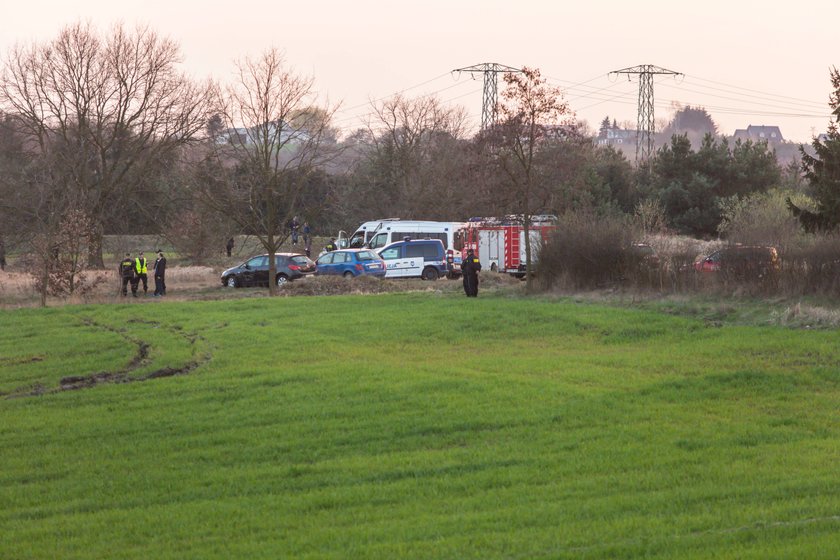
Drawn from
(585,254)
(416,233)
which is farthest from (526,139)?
(416,233)

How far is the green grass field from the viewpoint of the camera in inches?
305

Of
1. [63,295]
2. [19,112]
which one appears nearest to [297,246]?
[19,112]

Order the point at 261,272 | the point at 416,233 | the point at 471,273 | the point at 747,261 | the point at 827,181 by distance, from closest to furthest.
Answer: the point at 747,261, the point at 471,273, the point at 827,181, the point at 261,272, the point at 416,233

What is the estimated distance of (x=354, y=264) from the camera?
43.3 metres

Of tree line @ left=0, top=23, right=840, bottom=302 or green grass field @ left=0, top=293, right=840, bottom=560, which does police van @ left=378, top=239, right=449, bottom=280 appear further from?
green grass field @ left=0, top=293, right=840, bottom=560

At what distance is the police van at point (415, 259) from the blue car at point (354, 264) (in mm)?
1178

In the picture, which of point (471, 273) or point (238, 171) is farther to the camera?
point (238, 171)

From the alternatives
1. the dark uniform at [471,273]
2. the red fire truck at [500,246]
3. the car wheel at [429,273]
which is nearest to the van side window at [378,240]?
the red fire truck at [500,246]

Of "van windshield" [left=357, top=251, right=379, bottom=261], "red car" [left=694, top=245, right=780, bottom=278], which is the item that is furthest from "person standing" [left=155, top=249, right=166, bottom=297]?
"red car" [left=694, top=245, right=780, bottom=278]

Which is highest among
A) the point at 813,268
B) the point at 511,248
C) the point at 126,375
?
the point at 511,248

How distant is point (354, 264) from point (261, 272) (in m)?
4.12

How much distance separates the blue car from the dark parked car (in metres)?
1.33

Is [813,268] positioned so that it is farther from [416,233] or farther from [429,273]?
[416,233]

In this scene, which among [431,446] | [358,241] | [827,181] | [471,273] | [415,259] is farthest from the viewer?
[358,241]
